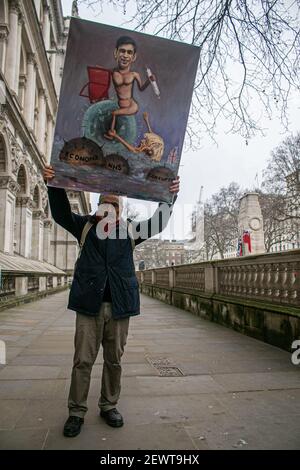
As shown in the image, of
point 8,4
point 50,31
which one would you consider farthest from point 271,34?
point 50,31

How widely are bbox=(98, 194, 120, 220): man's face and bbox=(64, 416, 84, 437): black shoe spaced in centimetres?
165

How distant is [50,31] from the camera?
31.8m

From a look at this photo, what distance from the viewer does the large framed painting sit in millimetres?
3189

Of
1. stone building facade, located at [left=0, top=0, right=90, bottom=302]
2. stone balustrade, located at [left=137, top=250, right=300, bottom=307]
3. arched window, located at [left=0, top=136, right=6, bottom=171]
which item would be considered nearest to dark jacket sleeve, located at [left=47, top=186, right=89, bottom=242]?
stone balustrade, located at [left=137, top=250, right=300, bottom=307]

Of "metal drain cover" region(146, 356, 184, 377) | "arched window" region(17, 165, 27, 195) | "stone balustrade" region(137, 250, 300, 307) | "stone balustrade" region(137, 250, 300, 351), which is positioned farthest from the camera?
"arched window" region(17, 165, 27, 195)

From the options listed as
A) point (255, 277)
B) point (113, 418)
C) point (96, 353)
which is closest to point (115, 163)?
point (96, 353)

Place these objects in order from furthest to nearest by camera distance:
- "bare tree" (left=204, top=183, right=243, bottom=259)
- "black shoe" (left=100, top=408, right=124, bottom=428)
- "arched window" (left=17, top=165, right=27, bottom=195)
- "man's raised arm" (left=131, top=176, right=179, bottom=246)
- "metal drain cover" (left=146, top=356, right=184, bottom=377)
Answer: "bare tree" (left=204, top=183, right=243, bottom=259), "arched window" (left=17, top=165, right=27, bottom=195), "metal drain cover" (left=146, top=356, right=184, bottom=377), "man's raised arm" (left=131, top=176, right=179, bottom=246), "black shoe" (left=100, top=408, right=124, bottom=428)

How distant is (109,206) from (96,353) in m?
1.26

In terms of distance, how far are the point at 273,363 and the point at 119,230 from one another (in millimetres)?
3153

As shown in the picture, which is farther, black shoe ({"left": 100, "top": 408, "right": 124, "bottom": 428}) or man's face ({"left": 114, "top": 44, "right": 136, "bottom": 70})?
man's face ({"left": 114, "top": 44, "right": 136, "bottom": 70})

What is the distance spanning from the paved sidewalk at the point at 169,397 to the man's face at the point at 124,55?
2.96 meters

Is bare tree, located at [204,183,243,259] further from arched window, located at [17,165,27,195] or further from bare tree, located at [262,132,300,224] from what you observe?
arched window, located at [17,165,27,195]

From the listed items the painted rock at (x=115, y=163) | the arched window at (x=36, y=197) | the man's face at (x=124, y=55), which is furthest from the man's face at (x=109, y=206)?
the arched window at (x=36, y=197)
